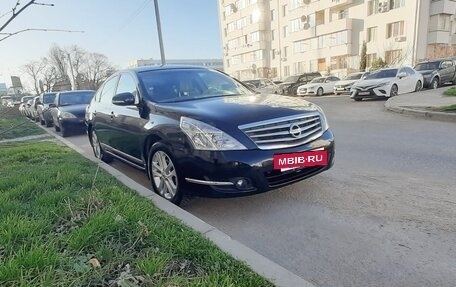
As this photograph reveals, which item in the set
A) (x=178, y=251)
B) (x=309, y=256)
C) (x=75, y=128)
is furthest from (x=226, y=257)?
(x=75, y=128)

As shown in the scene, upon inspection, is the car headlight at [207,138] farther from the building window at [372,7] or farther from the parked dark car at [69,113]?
the building window at [372,7]

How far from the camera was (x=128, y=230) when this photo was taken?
8.80ft

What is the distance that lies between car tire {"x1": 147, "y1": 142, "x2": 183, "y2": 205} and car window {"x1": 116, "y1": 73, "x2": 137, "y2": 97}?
3.37ft

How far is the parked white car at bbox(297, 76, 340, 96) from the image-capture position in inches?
895

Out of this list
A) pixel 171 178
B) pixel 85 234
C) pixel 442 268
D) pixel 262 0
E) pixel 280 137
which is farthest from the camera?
pixel 262 0

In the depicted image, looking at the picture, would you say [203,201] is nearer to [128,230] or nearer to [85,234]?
[128,230]

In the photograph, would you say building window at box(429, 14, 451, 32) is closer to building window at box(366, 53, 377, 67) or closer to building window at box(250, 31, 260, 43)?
building window at box(366, 53, 377, 67)

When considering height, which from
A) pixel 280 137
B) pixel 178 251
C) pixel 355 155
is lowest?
pixel 355 155

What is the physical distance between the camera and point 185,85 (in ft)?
15.0

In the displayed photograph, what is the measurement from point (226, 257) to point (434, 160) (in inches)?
163

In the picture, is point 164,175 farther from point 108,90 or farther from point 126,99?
point 108,90

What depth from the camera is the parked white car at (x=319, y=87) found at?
22.7 metres

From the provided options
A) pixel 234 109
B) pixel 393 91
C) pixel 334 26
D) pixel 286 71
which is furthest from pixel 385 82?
pixel 286 71

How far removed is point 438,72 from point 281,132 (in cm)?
1886
